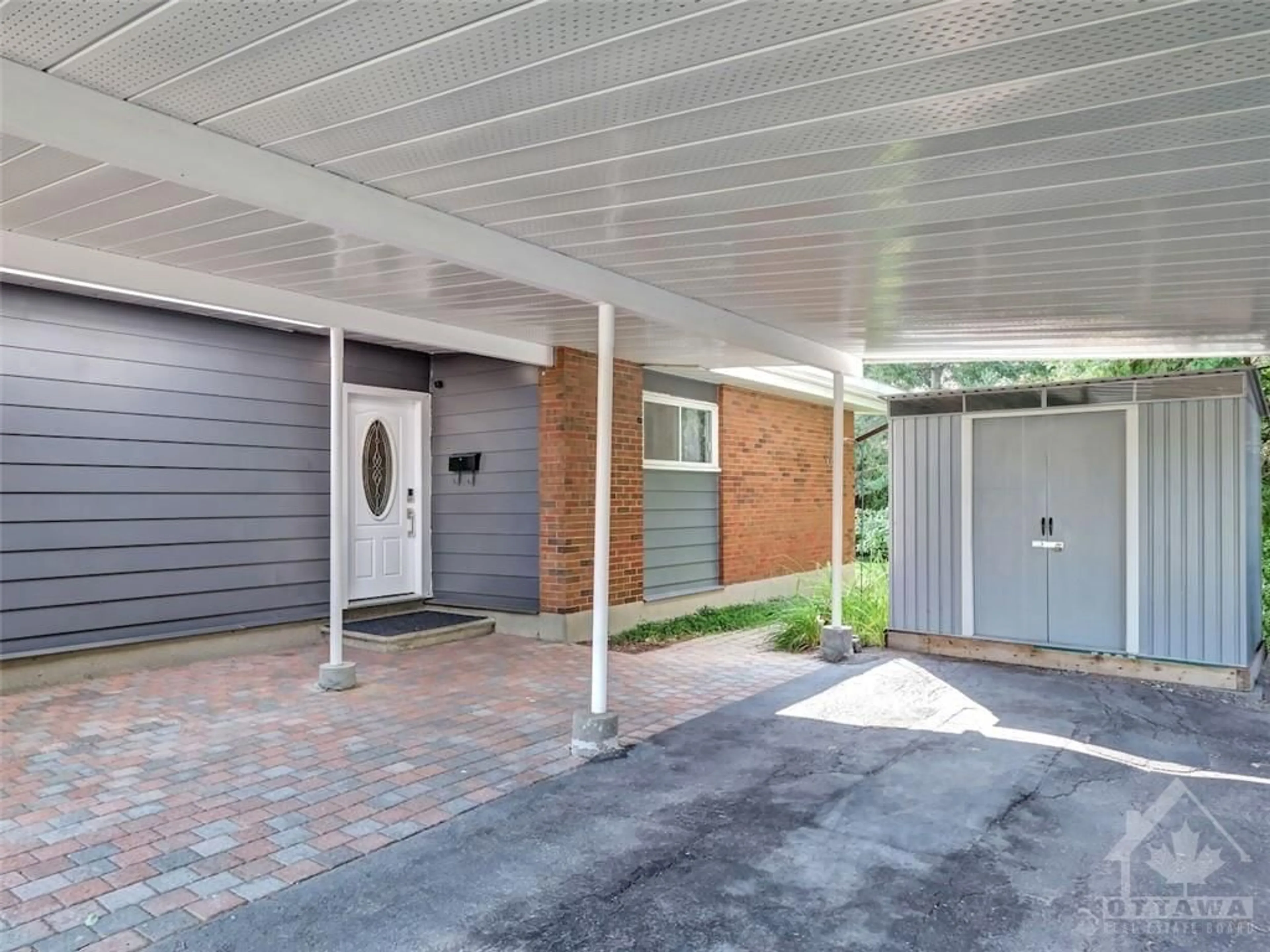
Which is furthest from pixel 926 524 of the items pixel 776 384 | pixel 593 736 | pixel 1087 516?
pixel 593 736

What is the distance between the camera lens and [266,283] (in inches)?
191

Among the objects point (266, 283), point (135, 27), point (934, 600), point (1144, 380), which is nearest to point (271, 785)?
point (266, 283)

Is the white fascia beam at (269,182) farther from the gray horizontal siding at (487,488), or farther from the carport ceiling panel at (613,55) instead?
the gray horizontal siding at (487,488)

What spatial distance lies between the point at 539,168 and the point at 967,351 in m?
4.97

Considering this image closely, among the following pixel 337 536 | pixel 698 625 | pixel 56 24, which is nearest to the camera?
pixel 56 24

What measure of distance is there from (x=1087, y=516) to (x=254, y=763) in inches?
242

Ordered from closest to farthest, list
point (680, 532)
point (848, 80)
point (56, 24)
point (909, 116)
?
point (56, 24) < point (848, 80) < point (909, 116) < point (680, 532)

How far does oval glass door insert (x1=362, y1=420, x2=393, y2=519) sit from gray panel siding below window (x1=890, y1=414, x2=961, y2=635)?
4.76 meters

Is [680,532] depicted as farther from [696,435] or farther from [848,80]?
[848,80]

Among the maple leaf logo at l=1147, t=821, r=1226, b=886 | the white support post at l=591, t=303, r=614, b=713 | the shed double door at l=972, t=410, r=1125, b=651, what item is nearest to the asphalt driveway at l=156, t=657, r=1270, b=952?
the maple leaf logo at l=1147, t=821, r=1226, b=886

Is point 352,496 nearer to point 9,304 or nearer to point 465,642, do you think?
point 465,642

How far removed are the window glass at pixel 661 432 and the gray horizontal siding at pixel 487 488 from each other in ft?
4.87

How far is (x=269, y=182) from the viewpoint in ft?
10.1

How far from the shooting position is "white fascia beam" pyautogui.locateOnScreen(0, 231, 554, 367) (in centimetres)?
397
